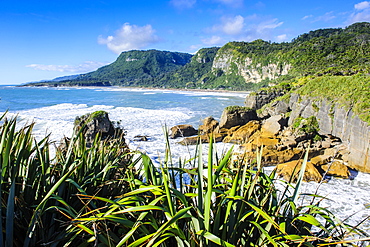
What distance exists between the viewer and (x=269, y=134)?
1452 centimetres

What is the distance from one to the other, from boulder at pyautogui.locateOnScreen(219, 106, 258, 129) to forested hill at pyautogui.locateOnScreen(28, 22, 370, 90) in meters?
12.8

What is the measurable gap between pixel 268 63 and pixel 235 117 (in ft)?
289

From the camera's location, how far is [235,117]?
18.2 metres

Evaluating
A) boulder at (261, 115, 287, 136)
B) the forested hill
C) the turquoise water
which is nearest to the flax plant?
the turquoise water

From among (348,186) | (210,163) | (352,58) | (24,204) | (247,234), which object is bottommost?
(348,186)

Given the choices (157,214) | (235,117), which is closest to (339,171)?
(235,117)

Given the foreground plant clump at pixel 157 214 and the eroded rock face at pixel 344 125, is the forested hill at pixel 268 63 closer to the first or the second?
the eroded rock face at pixel 344 125

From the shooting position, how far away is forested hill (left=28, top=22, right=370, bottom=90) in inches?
1896

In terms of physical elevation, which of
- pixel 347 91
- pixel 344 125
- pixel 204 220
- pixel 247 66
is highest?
pixel 247 66

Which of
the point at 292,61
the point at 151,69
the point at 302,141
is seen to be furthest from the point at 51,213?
the point at 151,69

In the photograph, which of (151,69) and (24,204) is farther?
(151,69)

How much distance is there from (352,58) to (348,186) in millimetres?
48962

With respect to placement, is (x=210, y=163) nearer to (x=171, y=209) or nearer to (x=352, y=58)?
(x=171, y=209)

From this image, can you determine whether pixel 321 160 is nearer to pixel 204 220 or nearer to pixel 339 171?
pixel 339 171
